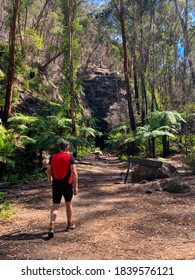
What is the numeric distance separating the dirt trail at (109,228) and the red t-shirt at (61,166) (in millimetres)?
978

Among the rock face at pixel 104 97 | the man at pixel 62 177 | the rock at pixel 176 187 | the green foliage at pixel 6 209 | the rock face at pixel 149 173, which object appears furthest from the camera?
the rock face at pixel 104 97

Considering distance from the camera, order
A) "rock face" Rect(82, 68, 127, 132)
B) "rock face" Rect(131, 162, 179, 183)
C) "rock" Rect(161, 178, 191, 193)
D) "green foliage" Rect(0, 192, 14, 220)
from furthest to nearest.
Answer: "rock face" Rect(82, 68, 127, 132), "rock face" Rect(131, 162, 179, 183), "rock" Rect(161, 178, 191, 193), "green foliage" Rect(0, 192, 14, 220)

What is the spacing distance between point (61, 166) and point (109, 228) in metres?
1.40

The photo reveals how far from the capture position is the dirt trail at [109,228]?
400 centimetres

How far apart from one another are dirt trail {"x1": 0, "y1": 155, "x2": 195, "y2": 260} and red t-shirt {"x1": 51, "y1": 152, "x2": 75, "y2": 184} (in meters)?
0.98

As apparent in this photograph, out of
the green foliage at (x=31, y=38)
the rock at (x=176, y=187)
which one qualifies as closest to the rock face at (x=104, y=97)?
the green foliage at (x=31, y=38)

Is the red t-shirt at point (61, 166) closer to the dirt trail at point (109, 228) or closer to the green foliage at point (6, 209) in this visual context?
the dirt trail at point (109, 228)

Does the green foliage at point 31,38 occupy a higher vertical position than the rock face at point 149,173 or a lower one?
higher

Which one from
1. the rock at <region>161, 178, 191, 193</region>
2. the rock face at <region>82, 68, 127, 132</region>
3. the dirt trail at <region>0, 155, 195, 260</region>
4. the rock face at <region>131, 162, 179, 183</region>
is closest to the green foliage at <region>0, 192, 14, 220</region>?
the dirt trail at <region>0, 155, 195, 260</region>

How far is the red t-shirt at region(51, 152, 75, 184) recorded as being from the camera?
492 centimetres

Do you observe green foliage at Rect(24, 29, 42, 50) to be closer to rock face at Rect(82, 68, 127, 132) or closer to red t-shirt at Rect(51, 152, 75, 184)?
red t-shirt at Rect(51, 152, 75, 184)

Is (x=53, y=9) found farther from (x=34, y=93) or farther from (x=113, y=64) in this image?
(x=34, y=93)

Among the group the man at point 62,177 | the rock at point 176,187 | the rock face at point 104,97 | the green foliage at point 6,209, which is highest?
the rock face at point 104,97
